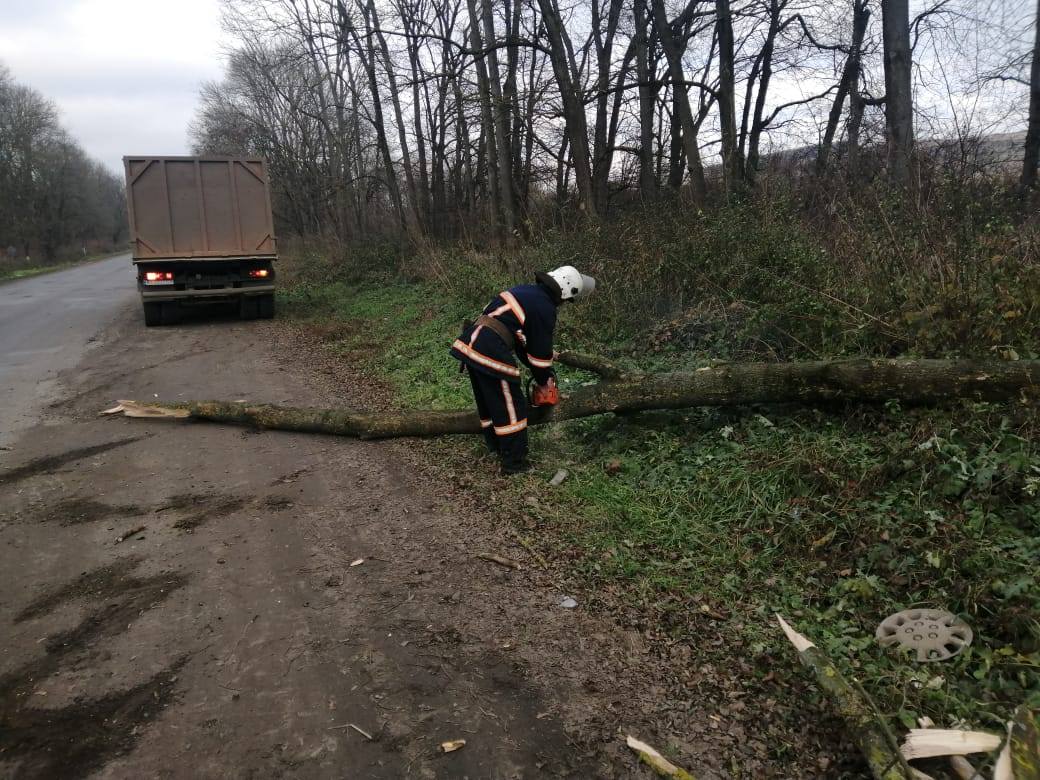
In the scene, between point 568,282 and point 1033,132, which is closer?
point 568,282

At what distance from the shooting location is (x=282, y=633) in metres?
3.14

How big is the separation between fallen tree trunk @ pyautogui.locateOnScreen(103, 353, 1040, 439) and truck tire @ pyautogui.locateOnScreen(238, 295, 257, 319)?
6.56 m

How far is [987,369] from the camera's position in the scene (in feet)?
13.3

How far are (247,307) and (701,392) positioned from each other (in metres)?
10.9

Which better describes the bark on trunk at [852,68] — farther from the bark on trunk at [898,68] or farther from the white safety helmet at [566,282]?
the white safety helmet at [566,282]

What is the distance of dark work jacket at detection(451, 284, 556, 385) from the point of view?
4.93 m

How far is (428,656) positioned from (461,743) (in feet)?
1.82

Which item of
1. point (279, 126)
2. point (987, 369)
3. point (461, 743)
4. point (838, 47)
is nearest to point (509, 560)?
point (461, 743)

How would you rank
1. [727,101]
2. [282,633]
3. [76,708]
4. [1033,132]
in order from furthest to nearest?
[727,101]
[1033,132]
[282,633]
[76,708]

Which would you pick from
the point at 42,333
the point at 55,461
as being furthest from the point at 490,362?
the point at 42,333

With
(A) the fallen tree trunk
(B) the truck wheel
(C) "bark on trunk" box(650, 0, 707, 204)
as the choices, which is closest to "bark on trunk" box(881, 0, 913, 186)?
(C) "bark on trunk" box(650, 0, 707, 204)

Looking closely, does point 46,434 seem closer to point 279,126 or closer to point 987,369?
point 987,369

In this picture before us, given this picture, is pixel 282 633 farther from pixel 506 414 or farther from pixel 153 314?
pixel 153 314

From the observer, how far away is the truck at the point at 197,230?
467 inches
